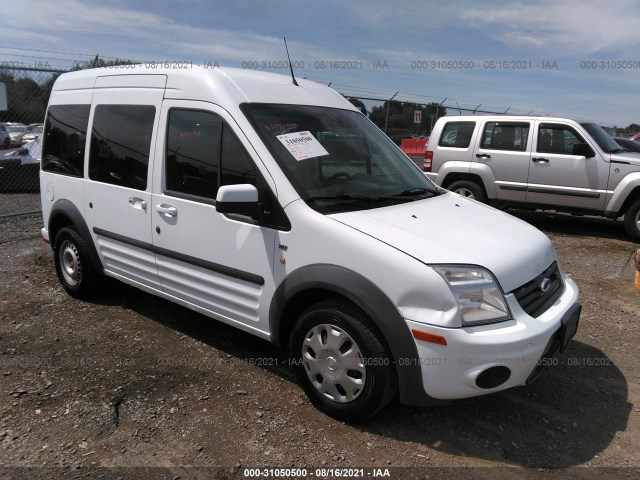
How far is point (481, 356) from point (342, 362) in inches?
30.5

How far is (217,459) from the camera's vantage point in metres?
2.72

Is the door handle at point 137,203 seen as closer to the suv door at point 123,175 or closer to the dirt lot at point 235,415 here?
the suv door at point 123,175

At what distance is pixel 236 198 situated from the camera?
2.94 metres

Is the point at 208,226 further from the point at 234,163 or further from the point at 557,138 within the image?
the point at 557,138

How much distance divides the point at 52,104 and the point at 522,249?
448cm

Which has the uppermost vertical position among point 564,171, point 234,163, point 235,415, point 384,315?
point 234,163

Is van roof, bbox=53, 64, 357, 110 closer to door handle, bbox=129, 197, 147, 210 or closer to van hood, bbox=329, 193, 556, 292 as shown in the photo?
door handle, bbox=129, 197, 147, 210

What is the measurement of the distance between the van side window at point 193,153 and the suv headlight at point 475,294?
168 cm

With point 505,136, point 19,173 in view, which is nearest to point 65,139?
point 505,136

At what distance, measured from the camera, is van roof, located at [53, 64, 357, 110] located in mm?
3428

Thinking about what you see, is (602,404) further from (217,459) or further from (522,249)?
(217,459)

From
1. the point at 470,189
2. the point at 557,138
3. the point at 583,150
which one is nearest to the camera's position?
the point at 583,150

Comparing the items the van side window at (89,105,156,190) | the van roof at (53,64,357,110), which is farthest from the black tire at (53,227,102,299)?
the van roof at (53,64,357,110)

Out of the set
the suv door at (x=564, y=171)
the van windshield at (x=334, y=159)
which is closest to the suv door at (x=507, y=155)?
the suv door at (x=564, y=171)
